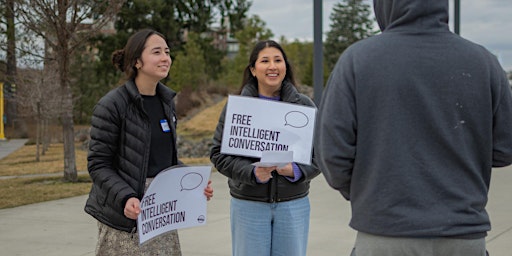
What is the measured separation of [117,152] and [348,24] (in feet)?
248

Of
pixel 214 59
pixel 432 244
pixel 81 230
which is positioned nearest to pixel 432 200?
pixel 432 244

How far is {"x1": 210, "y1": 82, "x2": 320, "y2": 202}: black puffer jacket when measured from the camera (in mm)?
4238

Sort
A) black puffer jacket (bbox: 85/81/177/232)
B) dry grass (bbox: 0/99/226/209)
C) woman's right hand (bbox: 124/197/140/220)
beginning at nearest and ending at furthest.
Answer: woman's right hand (bbox: 124/197/140/220) → black puffer jacket (bbox: 85/81/177/232) → dry grass (bbox: 0/99/226/209)

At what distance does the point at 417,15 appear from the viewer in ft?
8.59

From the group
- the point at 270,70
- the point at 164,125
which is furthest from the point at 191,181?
the point at 270,70

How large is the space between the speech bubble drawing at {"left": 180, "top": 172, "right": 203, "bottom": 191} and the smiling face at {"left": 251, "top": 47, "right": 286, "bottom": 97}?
814mm

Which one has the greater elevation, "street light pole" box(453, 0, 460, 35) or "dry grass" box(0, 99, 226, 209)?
"street light pole" box(453, 0, 460, 35)

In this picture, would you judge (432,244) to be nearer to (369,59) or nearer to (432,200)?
(432,200)

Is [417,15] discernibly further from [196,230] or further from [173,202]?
[196,230]

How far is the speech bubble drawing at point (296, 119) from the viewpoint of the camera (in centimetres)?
411

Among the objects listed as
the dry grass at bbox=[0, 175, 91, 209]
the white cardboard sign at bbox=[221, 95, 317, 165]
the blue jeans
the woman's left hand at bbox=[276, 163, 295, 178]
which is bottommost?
the dry grass at bbox=[0, 175, 91, 209]

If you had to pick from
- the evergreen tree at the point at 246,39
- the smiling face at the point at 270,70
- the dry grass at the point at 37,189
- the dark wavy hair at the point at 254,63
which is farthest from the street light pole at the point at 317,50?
the evergreen tree at the point at 246,39

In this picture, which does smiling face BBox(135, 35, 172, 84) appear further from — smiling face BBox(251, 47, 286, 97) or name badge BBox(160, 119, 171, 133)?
smiling face BBox(251, 47, 286, 97)

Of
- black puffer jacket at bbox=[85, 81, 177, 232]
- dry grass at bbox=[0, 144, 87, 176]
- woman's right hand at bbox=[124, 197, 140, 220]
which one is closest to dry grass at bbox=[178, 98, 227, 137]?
dry grass at bbox=[0, 144, 87, 176]
